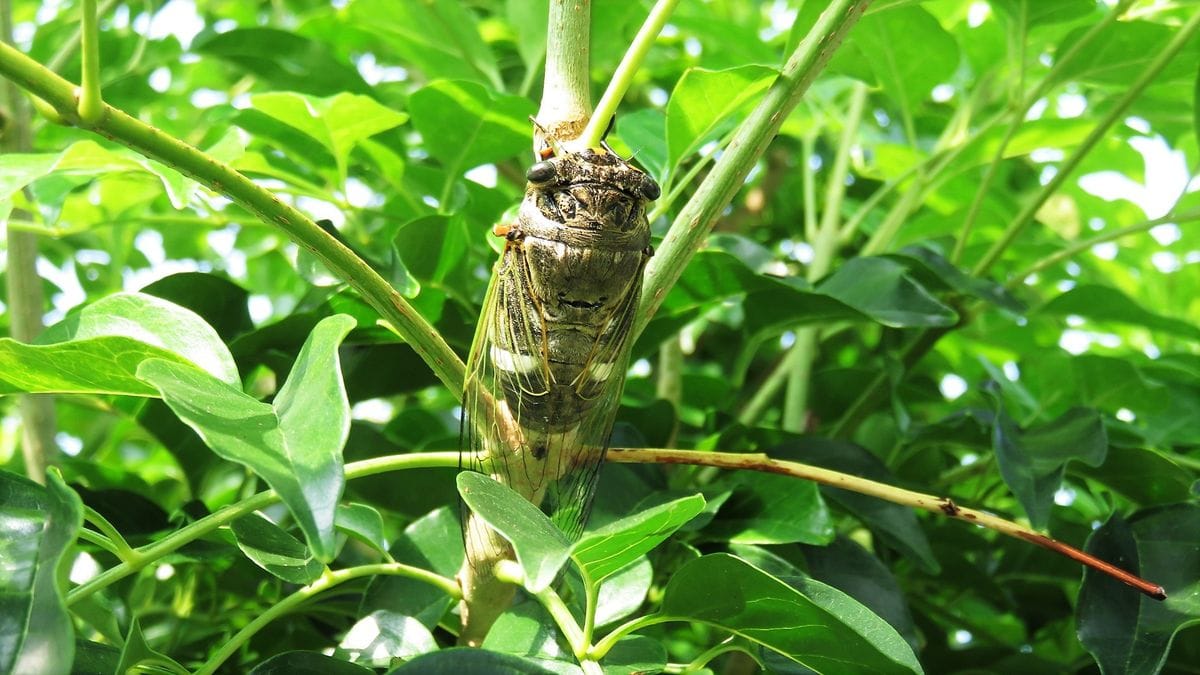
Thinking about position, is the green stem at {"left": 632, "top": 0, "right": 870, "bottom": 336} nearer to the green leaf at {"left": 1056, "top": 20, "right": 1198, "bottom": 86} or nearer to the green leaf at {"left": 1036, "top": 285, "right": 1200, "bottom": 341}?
the green leaf at {"left": 1056, "top": 20, "right": 1198, "bottom": 86}

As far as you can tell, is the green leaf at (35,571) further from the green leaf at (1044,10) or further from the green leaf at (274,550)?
the green leaf at (1044,10)

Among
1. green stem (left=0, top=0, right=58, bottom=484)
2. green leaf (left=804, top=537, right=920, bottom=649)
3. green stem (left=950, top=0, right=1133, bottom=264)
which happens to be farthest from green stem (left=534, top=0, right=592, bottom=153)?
green stem (left=0, top=0, right=58, bottom=484)

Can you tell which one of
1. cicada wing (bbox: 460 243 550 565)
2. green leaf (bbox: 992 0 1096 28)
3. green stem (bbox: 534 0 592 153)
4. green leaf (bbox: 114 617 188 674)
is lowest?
green leaf (bbox: 114 617 188 674)

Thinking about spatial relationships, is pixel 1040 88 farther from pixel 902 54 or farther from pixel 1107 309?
pixel 1107 309

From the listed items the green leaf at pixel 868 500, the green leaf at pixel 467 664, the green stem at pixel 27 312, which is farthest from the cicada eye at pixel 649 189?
the green stem at pixel 27 312

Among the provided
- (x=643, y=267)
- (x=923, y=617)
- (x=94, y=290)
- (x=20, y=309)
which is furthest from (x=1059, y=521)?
(x=94, y=290)

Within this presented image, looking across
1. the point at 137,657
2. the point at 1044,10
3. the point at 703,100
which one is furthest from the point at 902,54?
the point at 137,657
